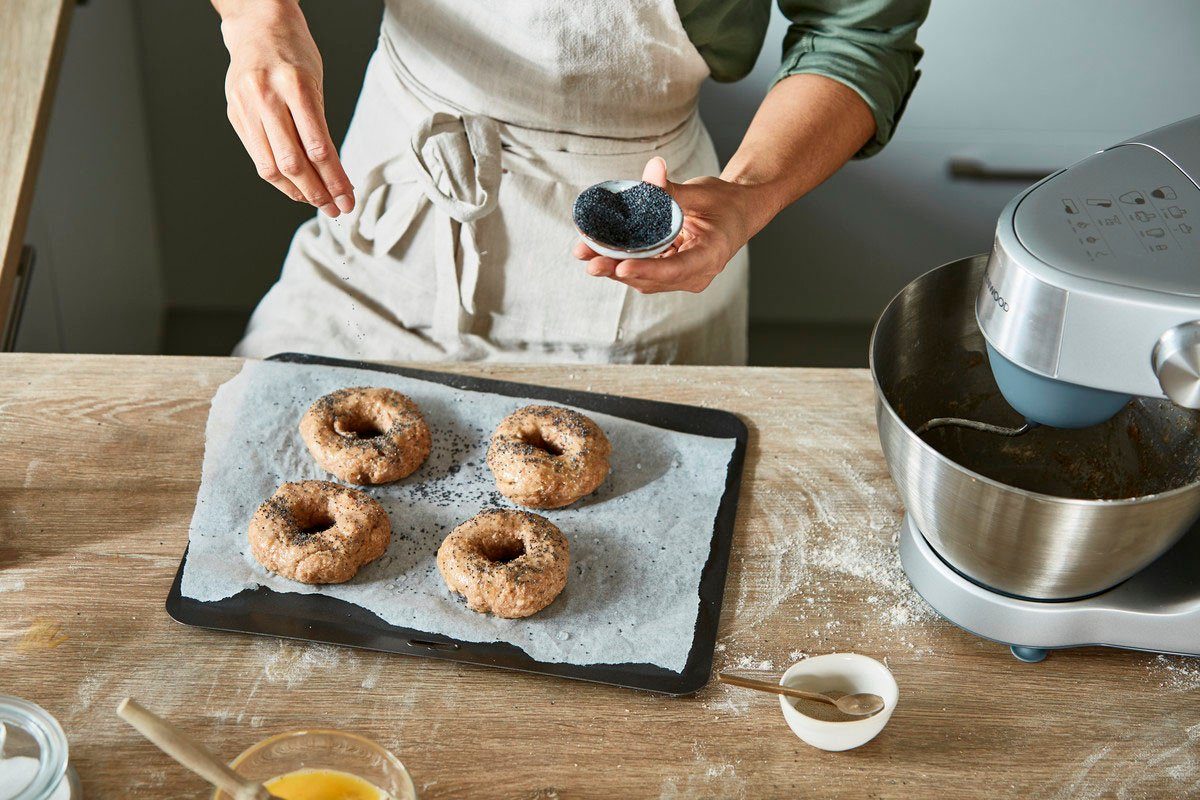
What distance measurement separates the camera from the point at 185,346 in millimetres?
2924

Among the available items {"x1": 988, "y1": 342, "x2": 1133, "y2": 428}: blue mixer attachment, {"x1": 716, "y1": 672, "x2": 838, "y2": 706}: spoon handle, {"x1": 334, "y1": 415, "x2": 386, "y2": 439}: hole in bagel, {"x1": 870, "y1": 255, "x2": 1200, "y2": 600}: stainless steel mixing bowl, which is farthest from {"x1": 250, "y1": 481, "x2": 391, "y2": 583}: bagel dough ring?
{"x1": 988, "y1": 342, "x2": 1133, "y2": 428}: blue mixer attachment

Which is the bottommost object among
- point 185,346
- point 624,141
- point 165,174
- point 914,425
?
point 185,346

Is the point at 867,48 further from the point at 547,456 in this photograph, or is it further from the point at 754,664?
the point at 754,664

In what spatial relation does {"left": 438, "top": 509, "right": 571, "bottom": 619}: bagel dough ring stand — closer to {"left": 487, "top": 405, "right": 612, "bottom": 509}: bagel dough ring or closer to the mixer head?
{"left": 487, "top": 405, "right": 612, "bottom": 509}: bagel dough ring

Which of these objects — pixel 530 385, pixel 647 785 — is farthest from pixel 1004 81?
pixel 647 785

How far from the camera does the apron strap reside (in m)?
1.55

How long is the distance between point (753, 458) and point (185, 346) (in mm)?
2061

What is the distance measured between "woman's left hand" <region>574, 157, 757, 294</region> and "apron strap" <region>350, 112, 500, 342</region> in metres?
0.32

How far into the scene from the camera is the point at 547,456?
1253mm

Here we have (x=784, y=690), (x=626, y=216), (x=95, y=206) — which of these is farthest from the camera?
(x=95, y=206)

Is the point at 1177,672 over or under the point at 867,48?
under

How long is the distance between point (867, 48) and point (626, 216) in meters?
0.51

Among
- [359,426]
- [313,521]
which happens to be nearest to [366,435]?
[359,426]

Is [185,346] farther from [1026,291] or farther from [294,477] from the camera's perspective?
[1026,291]
